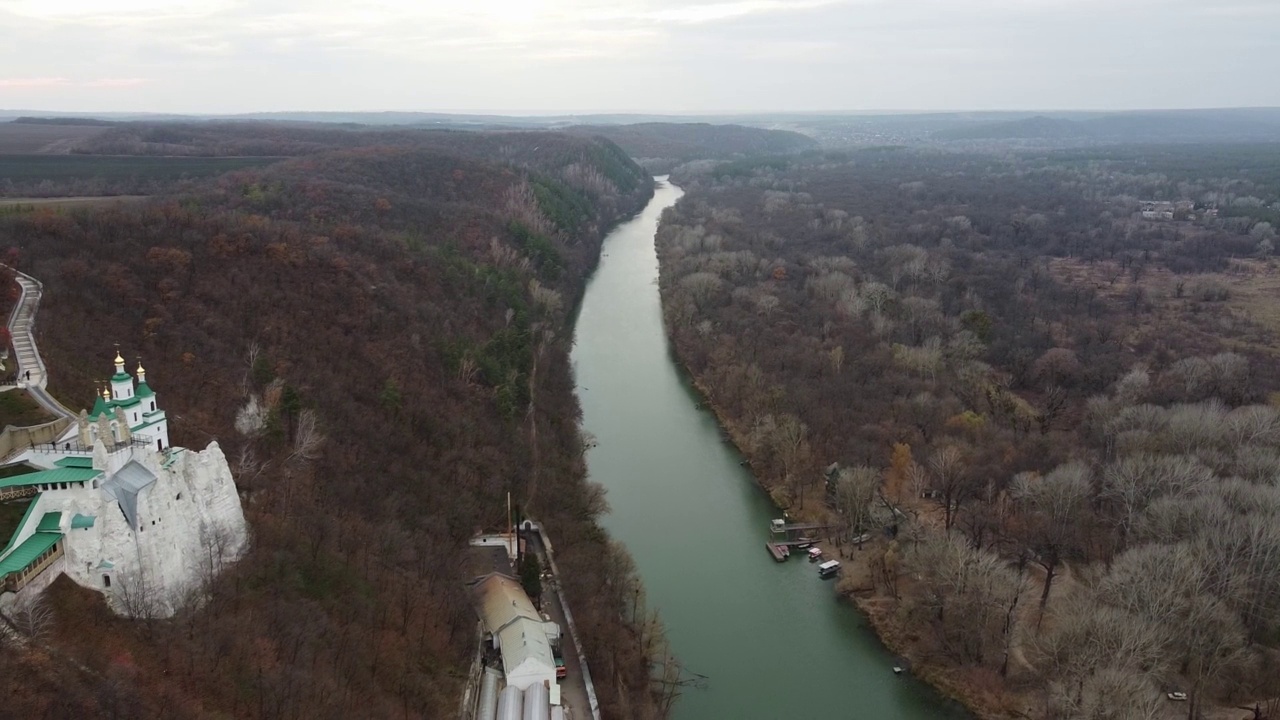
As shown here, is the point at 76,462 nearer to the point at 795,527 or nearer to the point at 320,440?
the point at 320,440

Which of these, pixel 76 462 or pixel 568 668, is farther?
pixel 568 668

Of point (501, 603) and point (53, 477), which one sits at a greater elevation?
point (53, 477)

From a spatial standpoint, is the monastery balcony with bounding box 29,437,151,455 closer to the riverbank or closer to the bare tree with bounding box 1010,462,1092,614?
the riverbank

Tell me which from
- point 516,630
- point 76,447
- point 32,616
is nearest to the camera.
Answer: point 32,616

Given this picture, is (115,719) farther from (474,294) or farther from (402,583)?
(474,294)

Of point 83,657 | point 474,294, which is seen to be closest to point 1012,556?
point 83,657

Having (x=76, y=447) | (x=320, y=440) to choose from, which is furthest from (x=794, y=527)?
(x=76, y=447)

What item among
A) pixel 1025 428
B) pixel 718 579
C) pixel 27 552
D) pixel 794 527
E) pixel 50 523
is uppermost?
pixel 50 523

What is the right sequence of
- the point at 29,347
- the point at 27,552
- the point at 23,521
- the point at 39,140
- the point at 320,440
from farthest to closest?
the point at 39,140
the point at 320,440
the point at 29,347
the point at 23,521
the point at 27,552

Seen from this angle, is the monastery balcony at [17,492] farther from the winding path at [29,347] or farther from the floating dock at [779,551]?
the floating dock at [779,551]
